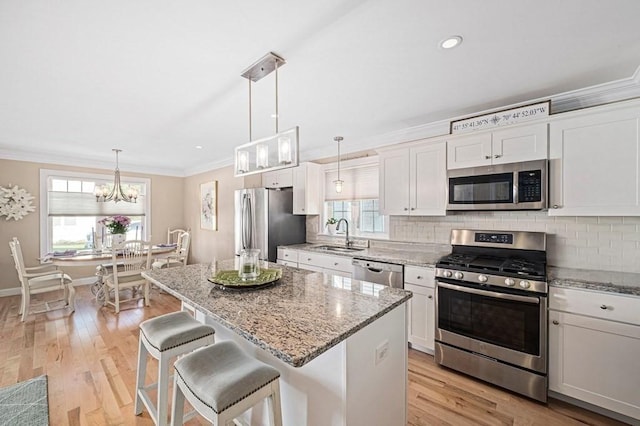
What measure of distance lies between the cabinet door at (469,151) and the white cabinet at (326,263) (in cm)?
157

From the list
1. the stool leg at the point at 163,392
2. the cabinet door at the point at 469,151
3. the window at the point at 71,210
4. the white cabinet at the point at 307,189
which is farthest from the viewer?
the window at the point at 71,210

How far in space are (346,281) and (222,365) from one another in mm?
928

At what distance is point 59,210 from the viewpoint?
16.7ft

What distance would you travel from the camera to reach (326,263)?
350 cm

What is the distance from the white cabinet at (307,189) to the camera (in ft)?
13.9

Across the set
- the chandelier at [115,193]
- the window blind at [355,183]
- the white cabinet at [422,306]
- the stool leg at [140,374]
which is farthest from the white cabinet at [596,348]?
the chandelier at [115,193]

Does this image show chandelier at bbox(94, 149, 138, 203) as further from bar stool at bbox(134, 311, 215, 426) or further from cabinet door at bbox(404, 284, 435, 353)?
cabinet door at bbox(404, 284, 435, 353)

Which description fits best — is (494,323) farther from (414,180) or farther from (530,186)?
(414,180)

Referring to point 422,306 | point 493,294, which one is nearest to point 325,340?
point 493,294

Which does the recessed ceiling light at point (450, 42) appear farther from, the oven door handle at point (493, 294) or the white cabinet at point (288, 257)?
the white cabinet at point (288, 257)

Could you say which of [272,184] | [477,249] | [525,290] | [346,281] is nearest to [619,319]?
[525,290]

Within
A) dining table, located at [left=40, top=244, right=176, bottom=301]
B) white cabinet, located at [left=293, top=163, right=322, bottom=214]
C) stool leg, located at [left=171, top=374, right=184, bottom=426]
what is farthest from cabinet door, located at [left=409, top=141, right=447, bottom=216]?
dining table, located at [left=40, top=244, right=176, bottom=301]

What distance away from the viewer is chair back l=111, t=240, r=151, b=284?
12.9 ft

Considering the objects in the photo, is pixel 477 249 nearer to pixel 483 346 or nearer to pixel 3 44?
pixel 483 346
